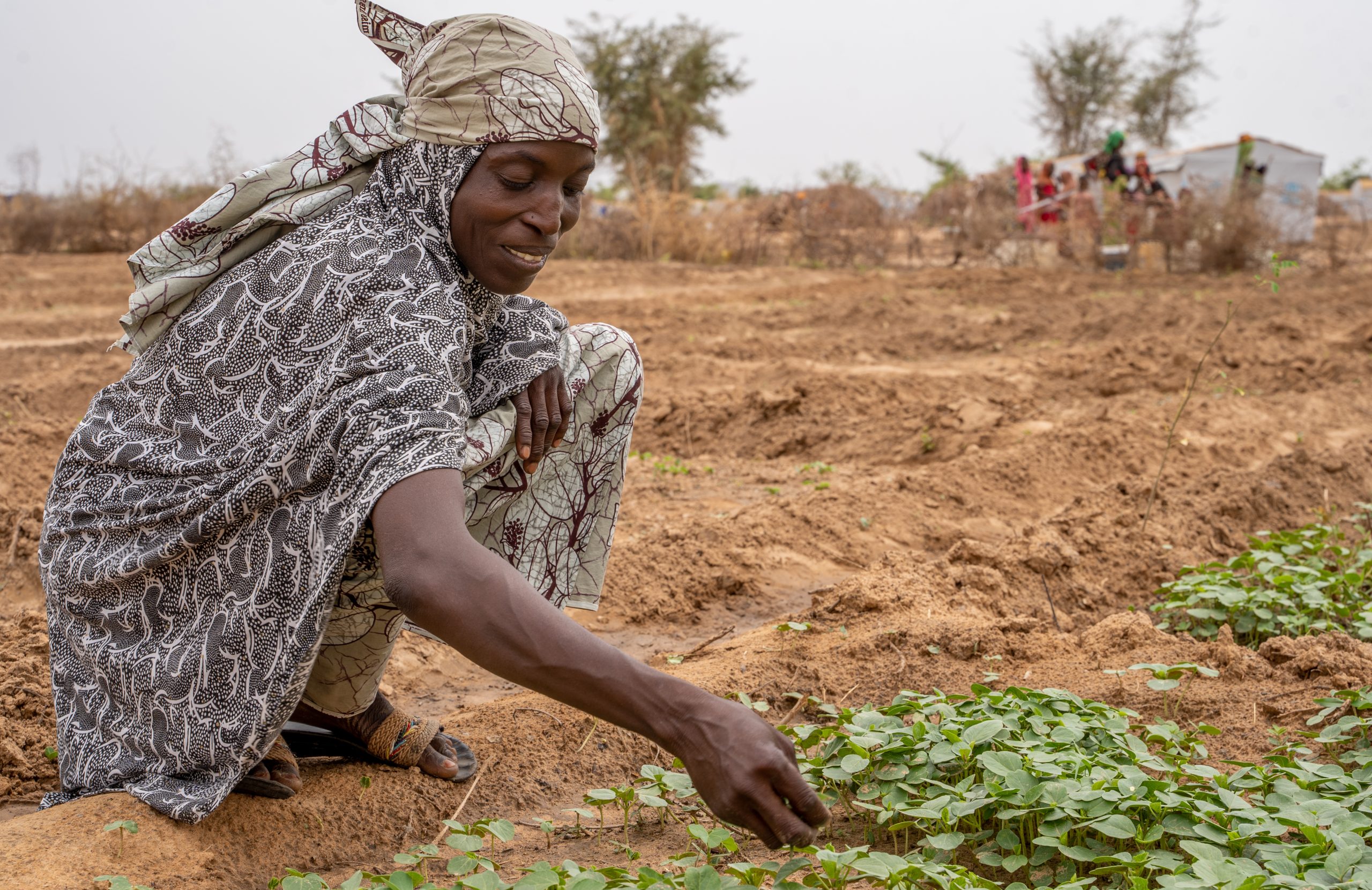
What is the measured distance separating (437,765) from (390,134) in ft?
4.16

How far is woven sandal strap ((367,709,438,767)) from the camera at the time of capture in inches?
91.0

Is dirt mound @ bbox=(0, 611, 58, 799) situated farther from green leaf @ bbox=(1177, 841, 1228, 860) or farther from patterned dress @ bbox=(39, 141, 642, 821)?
green leaf @ bbox=(1177, 841, 1228, 860)

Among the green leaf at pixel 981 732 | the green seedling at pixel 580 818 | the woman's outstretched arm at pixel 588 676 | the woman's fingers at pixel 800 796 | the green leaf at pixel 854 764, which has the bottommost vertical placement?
the green seedling at pixel 580 818

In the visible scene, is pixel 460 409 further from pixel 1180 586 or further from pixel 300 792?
pixel 1180 586

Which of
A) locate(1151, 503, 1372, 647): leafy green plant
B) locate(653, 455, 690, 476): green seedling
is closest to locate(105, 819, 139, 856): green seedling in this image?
locate(1151, 503, 1372, 647): leafy green plant

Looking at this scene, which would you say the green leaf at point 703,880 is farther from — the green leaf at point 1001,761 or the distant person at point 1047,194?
the distant person at point 1047,194

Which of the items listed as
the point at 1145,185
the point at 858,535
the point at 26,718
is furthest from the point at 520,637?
the point at 1145,185

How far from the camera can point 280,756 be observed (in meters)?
2.20

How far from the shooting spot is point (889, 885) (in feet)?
5.34

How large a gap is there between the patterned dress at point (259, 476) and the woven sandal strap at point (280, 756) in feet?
0.45

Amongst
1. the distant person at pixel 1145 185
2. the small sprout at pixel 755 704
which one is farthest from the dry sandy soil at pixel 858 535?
the distant person at pixel 1145 185

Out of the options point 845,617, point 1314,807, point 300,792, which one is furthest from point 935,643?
point 300,792

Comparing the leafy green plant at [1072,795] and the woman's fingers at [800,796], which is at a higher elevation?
the woman's fingers at [800,796]

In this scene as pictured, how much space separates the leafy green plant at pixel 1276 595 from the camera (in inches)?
118
